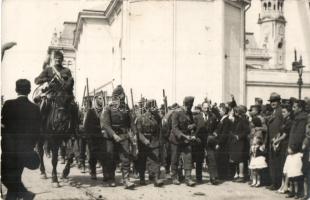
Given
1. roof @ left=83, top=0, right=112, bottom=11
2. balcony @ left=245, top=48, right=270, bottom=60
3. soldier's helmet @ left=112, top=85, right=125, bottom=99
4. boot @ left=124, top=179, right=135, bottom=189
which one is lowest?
boot @ left=124, top=179, right=135, bottom=189

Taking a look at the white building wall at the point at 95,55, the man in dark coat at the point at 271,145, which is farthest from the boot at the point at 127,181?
the white building wall at the point at 95,55

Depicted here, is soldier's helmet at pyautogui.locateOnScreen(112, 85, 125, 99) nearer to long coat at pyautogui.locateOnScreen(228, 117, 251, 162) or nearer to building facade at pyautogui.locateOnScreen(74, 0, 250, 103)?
long coat at pyautogui.locateOnScreen(228, 117, 251, 162)

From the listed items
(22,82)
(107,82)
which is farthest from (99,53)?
(22,82)

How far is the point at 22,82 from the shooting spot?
793 cm

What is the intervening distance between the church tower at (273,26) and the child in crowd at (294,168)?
8474 centimetres

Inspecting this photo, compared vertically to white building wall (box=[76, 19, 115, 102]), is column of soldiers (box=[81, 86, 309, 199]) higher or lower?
lower

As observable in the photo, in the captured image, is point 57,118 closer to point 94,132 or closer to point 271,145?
point 94,132

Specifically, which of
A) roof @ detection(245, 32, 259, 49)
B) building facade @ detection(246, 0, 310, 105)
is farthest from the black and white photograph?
roof @ detection(245, 32, 259, 49)

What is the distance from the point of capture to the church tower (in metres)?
93.6

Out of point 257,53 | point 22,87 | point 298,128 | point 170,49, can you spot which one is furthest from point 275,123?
point 257,53

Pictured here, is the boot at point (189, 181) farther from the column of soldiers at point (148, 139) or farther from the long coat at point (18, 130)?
the long coat at point (18, 130)

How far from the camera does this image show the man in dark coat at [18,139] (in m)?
7.47

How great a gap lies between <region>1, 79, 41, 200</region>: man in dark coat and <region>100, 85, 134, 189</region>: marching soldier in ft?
9.09

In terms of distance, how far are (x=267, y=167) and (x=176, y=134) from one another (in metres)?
2.19
